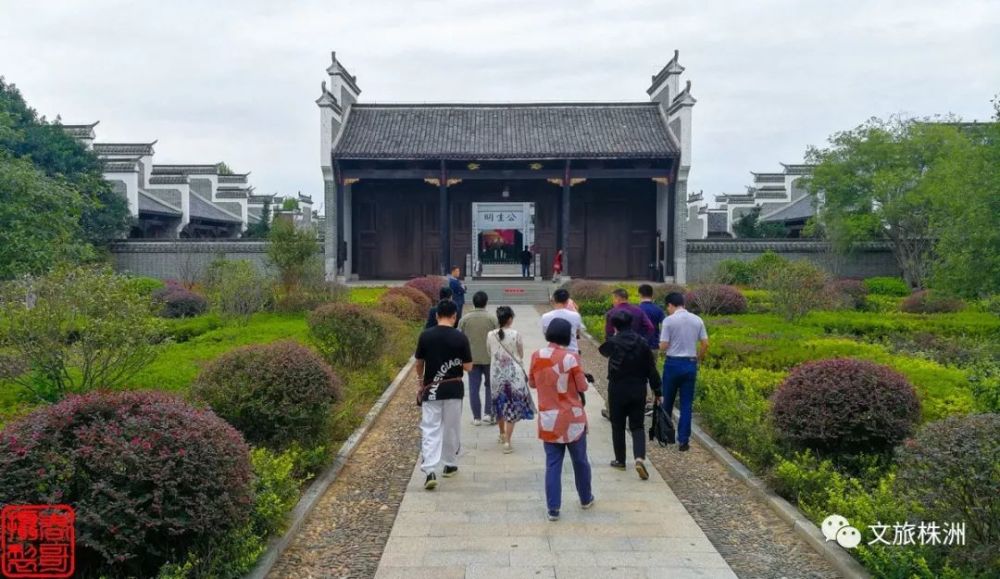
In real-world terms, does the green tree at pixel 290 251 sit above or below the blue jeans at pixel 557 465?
above

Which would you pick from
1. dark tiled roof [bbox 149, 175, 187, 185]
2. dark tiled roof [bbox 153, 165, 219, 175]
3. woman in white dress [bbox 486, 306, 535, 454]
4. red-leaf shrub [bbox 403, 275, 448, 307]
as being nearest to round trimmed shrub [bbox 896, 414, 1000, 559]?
woman in white dress [bbox 486, 306, 535, 454]

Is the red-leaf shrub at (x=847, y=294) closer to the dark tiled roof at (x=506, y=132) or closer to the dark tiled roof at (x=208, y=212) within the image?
the dark tiled roof at (x=506, y=132)

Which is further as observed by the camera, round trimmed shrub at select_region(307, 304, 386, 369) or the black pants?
round trimmed shrub at select_region(307, 304, 386, 369)

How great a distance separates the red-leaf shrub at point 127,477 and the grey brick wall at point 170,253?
21.5 m

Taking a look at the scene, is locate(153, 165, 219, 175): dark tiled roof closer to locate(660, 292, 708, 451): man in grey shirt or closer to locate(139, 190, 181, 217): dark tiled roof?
locate(139, 190, 181, 217): dark tiled roof

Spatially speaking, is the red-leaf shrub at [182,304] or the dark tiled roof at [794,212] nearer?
the red-leaf shrub at [182,304]

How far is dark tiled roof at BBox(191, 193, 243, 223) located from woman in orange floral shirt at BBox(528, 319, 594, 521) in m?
32.4

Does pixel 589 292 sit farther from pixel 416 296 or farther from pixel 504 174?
pixel 504 174

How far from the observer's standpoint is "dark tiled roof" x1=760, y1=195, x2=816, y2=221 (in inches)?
1258

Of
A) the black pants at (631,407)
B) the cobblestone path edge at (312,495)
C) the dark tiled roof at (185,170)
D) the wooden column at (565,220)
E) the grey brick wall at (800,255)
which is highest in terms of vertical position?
the dark tiled roof at (185,170)

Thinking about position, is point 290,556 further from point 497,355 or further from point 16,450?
point 497,355

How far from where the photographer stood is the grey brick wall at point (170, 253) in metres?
24.9

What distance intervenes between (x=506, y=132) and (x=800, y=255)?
10608 mm

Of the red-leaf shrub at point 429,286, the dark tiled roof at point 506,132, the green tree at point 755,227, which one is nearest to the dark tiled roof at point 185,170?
the dark tiled roof at point 506,132
